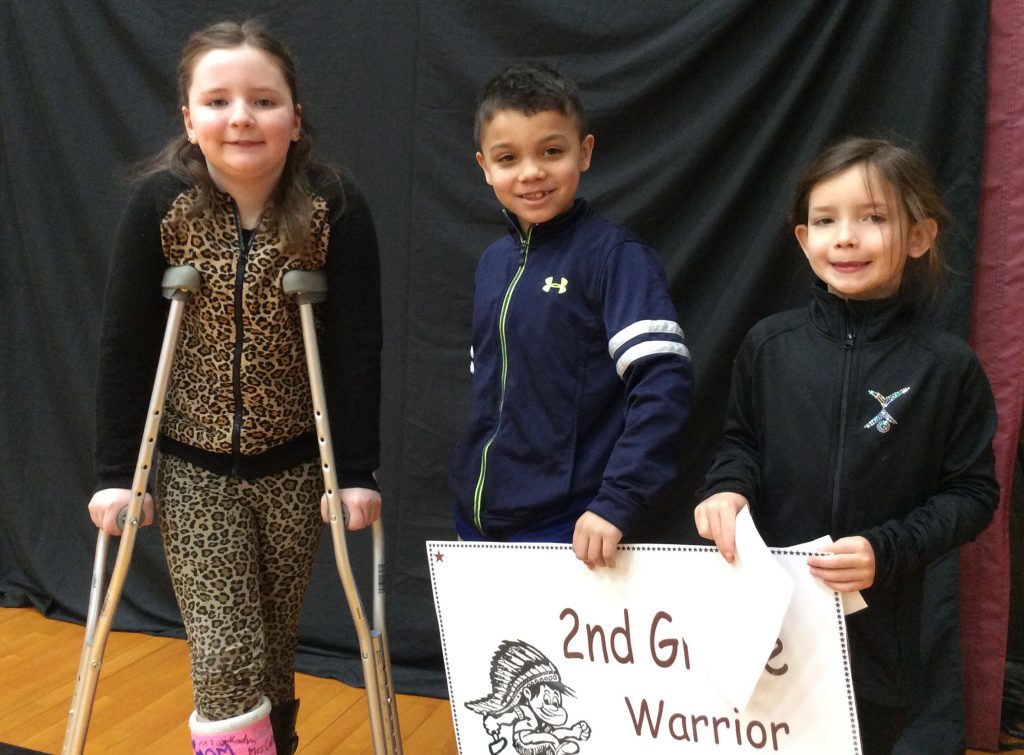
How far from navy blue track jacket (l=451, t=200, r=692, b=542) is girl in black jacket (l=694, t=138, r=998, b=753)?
245mm

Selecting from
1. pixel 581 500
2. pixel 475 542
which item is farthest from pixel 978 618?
pixel 475 542

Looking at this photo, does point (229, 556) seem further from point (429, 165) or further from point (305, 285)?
point (429, 165)

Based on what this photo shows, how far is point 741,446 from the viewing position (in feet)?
6.14

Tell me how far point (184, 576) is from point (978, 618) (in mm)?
2174

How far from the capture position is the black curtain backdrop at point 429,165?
252 cm

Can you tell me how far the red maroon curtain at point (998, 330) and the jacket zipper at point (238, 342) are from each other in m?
1.96

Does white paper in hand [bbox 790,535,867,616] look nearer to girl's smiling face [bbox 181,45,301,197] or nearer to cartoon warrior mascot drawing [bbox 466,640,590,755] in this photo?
cartoon warrior mascot drawing [bbox 466,640,590,755]

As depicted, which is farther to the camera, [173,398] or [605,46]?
[605,46]

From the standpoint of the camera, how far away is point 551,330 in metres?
1.82

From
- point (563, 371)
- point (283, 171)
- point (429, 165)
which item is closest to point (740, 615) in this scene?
point (563, 371)

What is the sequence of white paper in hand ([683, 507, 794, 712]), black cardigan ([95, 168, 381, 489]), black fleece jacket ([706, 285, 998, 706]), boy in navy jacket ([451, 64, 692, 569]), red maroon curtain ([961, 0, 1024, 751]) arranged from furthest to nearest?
red maroon curtain ([961, 0, 1024, 751]) → black cardigan ([95, 168, 381, 489]) → boy in navy jacket ([451, 64, 692, 569]) → black fleece jacket ([706, 285, 998, 706]) → white paper in hand ([683, 507, 794, 712])

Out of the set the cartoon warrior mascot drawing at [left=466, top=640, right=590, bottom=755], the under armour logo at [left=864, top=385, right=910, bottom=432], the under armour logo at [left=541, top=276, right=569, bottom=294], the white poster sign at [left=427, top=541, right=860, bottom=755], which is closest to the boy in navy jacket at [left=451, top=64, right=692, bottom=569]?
the under armour logo at [left=541, top=276, right=569, bottom=294]

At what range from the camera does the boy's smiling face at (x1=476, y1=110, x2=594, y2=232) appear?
5.98 ft

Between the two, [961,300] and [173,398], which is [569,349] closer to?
[173,398]
